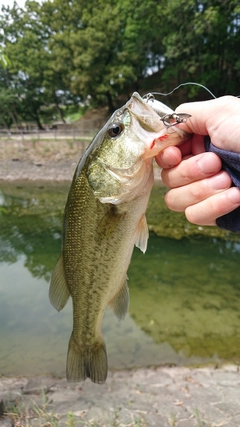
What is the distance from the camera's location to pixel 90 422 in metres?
3.98

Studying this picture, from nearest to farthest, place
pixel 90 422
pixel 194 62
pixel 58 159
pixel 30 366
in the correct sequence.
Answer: pixel 90 422 < pixel 30 366 < pixel 58 159 < pixel 194 62

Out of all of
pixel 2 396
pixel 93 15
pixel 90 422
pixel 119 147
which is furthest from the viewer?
pixel 93 15

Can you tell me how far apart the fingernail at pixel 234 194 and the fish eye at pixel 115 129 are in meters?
0.77

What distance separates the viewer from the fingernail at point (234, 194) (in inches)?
77.7

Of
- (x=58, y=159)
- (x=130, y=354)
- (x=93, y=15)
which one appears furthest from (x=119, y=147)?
(x=93, y=15)

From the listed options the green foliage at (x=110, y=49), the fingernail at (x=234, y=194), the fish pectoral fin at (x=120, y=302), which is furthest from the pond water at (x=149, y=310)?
the green foliage at (x=110, y=49)

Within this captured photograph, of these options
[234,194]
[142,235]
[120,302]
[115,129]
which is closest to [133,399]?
[120,302]

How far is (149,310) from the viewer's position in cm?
701

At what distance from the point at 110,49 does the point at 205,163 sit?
3242cm

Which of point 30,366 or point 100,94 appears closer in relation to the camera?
point 30,366

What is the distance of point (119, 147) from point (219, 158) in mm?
638

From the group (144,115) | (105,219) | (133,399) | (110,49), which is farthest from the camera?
(110,49)

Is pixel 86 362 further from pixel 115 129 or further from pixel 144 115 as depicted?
pixel 144 115

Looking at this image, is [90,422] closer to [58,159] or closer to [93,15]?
[58,159]
